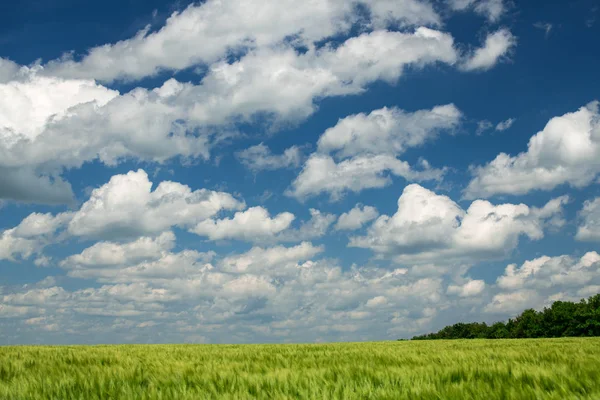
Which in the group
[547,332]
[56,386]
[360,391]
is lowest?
[547,332]

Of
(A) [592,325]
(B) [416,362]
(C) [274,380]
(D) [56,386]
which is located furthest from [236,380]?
(A) [592,325]

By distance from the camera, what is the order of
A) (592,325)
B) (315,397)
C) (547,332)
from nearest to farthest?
(315,397), (592,325), (547,332)

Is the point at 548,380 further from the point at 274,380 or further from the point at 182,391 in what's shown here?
the point at 182,391

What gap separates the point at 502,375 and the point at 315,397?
2810mm

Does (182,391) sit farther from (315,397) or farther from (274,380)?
(315,397)

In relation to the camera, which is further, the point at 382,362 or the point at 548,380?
the point at 382,362

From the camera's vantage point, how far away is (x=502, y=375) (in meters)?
6.10

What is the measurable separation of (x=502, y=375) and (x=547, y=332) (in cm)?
12357

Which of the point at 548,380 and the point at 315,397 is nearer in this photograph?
the point at 315,397

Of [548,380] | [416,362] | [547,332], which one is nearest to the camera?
[548,380]

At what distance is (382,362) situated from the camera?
8891mm

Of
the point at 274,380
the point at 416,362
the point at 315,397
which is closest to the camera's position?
the point at 315,397

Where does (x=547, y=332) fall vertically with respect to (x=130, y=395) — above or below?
below

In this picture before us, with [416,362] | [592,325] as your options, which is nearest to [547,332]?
[592,325]
